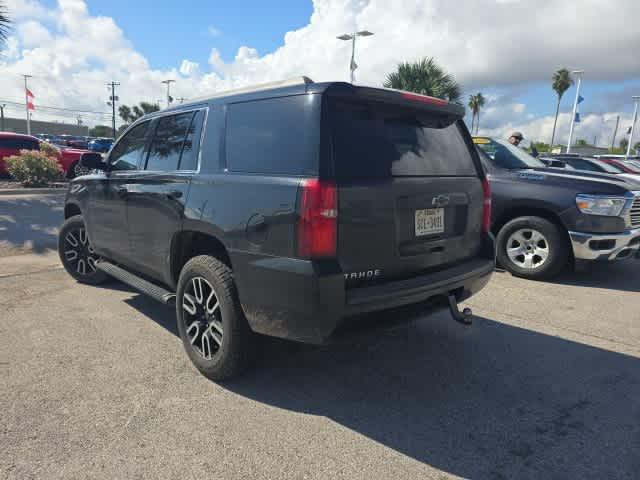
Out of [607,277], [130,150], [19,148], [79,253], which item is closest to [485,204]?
[130,150]

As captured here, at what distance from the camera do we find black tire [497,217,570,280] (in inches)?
222

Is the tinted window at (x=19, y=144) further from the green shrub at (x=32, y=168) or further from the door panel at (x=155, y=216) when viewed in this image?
the door panel at (x=155, y=216)

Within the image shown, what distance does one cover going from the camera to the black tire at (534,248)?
222 inches

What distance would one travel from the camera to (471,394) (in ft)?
9.98

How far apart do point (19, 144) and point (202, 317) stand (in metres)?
15.8

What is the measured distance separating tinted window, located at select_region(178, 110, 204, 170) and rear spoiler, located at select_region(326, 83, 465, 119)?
122 cm

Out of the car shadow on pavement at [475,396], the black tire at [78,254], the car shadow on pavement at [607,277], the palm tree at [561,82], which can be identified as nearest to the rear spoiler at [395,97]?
the car shadow on pavement at [475,396]

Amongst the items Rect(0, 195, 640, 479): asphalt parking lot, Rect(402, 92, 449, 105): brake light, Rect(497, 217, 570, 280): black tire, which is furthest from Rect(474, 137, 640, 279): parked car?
Rect(402, 92, 449, 105): brake light

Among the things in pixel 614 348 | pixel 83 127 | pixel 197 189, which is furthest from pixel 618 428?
pixel 83 127

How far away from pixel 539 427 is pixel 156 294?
2.80m

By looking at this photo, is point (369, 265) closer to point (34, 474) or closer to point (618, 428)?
point (618, 428)

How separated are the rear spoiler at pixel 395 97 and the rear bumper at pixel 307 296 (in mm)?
983

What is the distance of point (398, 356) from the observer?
11.8 ft

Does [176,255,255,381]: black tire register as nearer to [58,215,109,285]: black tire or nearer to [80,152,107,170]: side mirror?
[80,152,107,170]: side mirror
